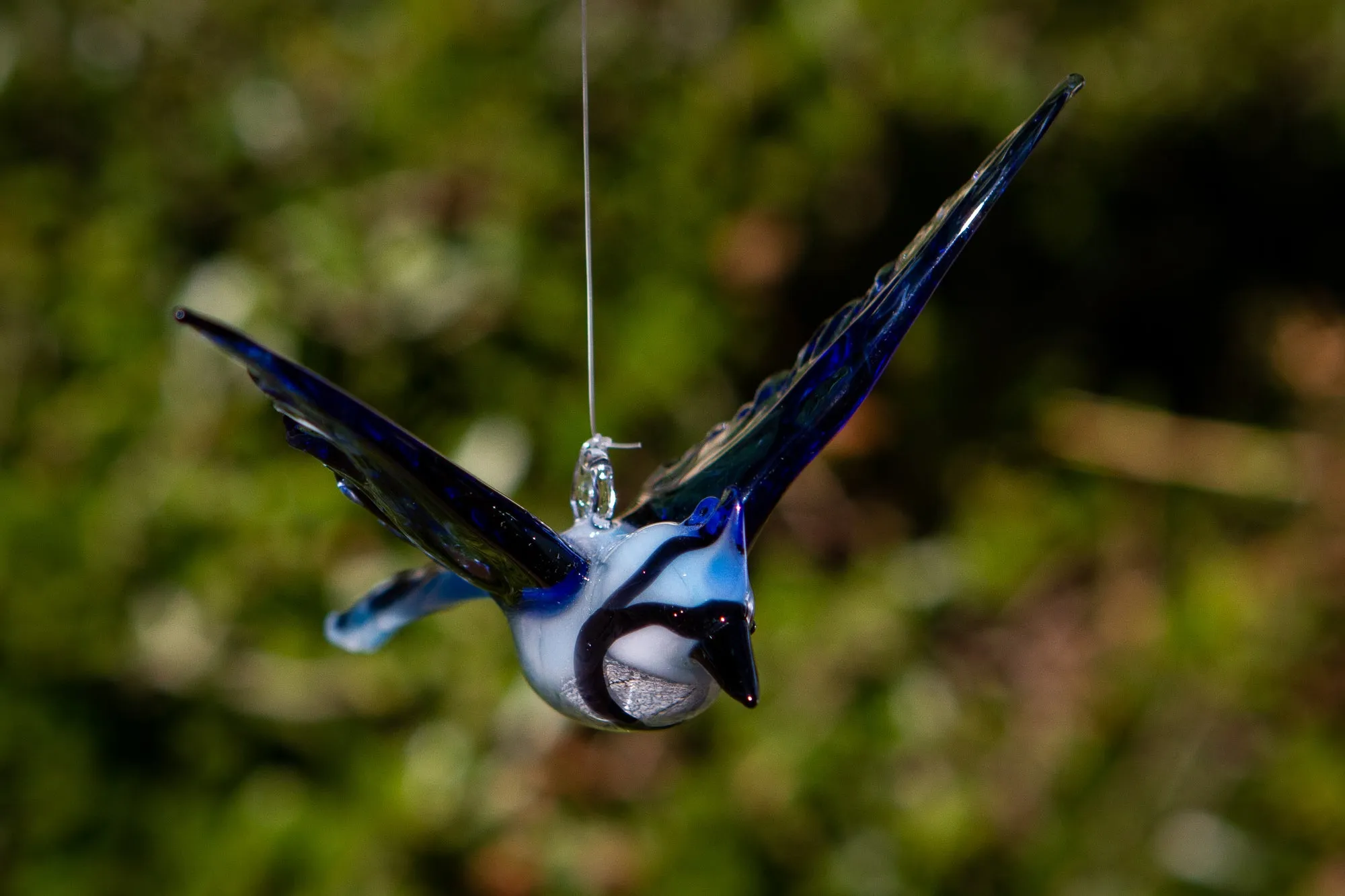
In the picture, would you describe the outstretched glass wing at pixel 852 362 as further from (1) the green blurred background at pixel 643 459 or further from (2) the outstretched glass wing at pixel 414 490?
(1) the green blurred background at pixel 643 459

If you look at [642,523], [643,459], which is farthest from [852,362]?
[643,459]

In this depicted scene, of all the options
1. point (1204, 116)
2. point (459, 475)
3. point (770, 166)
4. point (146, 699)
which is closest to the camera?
point (459, 475)

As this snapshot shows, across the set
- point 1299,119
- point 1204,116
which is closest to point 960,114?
point 1204,116

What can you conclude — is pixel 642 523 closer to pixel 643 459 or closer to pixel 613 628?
pixel 613 628

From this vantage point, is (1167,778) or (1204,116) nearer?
(1167,778)

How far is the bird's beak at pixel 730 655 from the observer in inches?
11.1

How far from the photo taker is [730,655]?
0.28 metres

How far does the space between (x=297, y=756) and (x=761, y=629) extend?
1.12 feet

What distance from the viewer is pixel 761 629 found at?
89cm

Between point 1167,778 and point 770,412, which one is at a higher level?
point 1167,778

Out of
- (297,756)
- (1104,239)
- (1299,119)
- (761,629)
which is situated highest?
(1299,119)

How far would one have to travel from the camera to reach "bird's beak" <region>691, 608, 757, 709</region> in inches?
11.1

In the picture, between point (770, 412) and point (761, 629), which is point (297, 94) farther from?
point (770, 412)

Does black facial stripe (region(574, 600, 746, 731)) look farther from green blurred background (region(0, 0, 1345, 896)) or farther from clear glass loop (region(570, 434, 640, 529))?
green blurred background (region(0, 0, 1345, 896))
